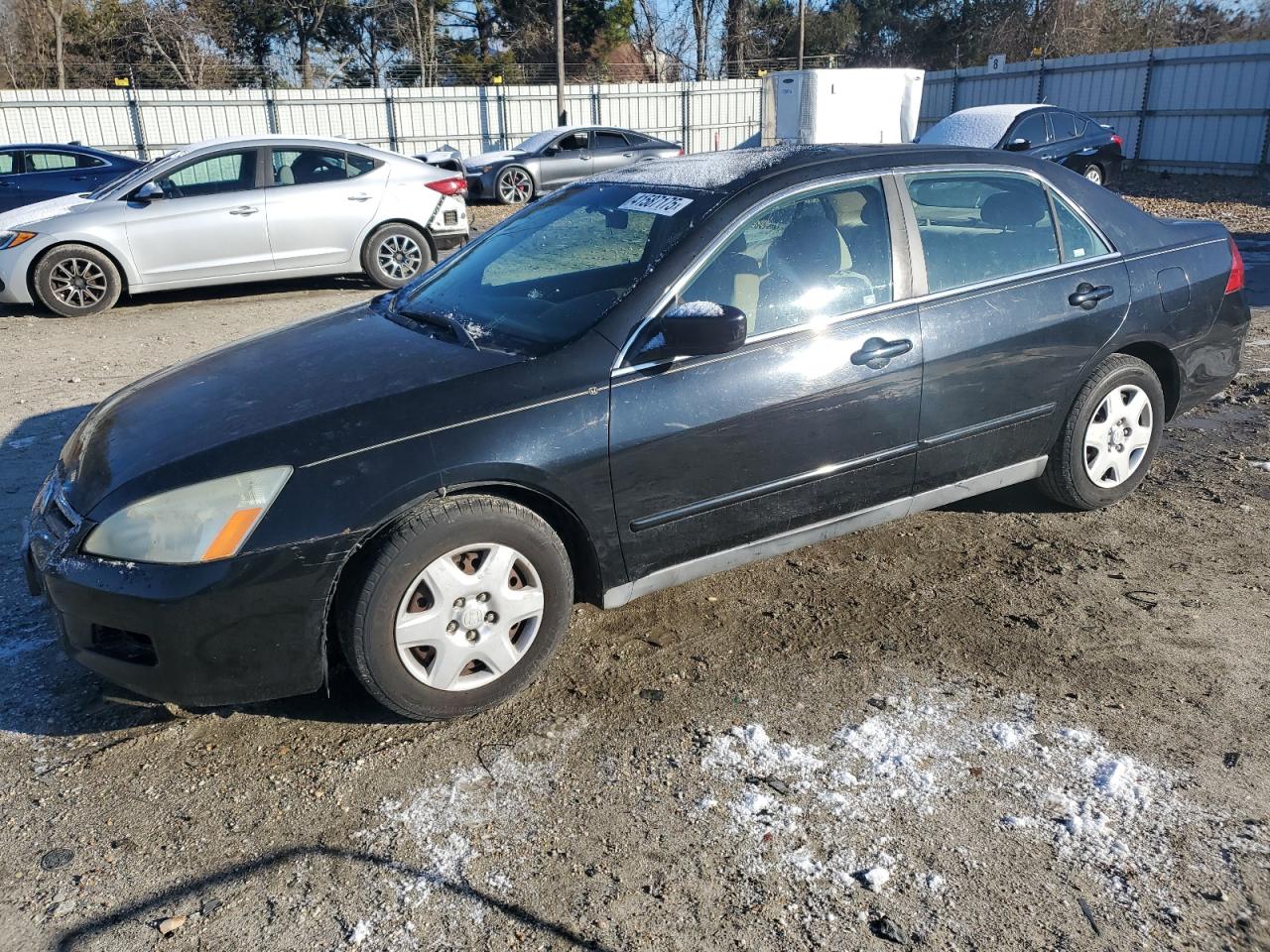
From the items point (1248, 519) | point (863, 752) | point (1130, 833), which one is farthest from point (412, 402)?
point (1248, 519)

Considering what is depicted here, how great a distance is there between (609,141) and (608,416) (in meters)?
17.0

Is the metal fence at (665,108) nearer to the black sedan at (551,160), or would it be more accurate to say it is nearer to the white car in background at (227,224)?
the black sedan at (551,160)

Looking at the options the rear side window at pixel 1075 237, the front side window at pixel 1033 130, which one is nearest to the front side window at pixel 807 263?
the rear side window at pixel 1075 237

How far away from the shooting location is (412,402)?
10.2ft

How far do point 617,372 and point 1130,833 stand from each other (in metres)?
1.96

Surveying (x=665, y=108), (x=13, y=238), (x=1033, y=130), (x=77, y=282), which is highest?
(x=665, y=108)

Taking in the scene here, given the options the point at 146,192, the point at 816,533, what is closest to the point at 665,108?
the point at 146,192

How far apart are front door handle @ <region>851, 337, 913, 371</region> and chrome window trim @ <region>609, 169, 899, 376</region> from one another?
13cm

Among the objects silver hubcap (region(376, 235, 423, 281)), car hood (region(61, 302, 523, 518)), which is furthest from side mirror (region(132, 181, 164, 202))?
car hood (region(61, 302, 523, 518))

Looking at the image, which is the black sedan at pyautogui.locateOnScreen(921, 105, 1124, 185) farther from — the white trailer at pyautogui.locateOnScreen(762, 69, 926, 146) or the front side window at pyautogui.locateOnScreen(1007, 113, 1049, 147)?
the white trailer at pyautogui.locateOnScreen(762, 69, 926, 146)

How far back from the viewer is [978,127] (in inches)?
573

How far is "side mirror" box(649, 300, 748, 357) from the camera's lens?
3213 millimetres

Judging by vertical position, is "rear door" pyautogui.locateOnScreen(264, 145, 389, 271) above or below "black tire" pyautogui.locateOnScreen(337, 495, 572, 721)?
above

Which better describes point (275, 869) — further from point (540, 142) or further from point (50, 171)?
point (540, 142)
